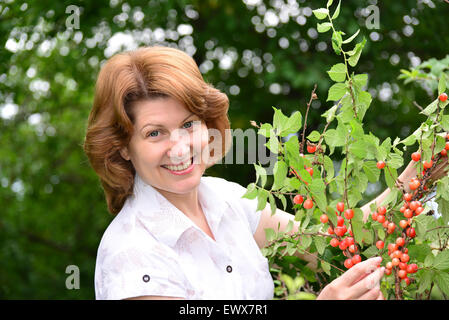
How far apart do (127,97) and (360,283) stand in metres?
0.81

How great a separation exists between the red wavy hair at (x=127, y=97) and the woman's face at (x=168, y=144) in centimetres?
2

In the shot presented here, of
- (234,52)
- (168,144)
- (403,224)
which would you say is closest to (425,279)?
(403,224)

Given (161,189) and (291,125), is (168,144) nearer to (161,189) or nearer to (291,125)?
(161,189)

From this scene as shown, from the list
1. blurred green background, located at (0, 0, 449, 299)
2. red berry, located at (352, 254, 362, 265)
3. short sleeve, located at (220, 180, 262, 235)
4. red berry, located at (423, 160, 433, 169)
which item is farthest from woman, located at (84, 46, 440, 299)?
blurred green background, located at (0, 0, 449, 299)

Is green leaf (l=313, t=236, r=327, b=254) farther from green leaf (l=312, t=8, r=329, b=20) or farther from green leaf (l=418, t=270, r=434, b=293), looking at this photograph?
green leaf (l=312, t=8, r=329, b=20)

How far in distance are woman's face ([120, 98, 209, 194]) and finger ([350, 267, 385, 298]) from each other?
614mm

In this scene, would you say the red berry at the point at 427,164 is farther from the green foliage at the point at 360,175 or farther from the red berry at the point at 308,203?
the red berry at the point at 308,203

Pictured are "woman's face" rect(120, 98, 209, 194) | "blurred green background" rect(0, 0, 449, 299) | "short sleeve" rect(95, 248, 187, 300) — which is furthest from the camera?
"blurred green background" rect(0, 0, 449, 299)

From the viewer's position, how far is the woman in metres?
1.45

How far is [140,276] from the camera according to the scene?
4.60 feet

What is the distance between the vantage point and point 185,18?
3.98 m

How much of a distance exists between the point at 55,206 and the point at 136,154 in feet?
14.5

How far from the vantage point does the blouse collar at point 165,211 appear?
1518 millimetres
